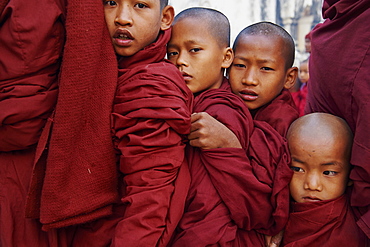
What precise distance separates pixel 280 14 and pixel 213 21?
11.7 meters

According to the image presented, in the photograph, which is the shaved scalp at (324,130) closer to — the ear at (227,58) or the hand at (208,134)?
the hand at (208,134)

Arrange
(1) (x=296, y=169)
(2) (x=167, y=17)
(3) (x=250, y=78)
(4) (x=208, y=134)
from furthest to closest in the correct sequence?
(3) (x=250, y=78) < (2) (x=167, y=17) < (1) (x=296, y=169) < (4) (x=208, y=134)

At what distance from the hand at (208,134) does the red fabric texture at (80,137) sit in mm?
356

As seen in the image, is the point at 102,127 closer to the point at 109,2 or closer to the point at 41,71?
the point at 41,71

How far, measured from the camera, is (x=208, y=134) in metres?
1.56

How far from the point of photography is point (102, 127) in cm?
153

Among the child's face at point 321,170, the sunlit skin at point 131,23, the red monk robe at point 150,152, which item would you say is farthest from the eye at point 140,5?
the child's face at point 321,170

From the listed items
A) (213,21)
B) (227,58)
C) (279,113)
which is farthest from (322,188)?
(213,21)

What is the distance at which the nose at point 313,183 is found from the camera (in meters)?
1.61

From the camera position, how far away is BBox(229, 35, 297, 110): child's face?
2018mm

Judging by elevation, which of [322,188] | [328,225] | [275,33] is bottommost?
[328,225]

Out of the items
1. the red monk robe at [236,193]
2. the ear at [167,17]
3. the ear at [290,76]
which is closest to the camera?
the red monk robe at [236,193]

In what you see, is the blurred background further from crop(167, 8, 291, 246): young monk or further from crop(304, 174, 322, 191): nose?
crop(304, 174, 322, 191): nose

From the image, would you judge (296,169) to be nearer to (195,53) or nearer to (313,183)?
(313,183)
